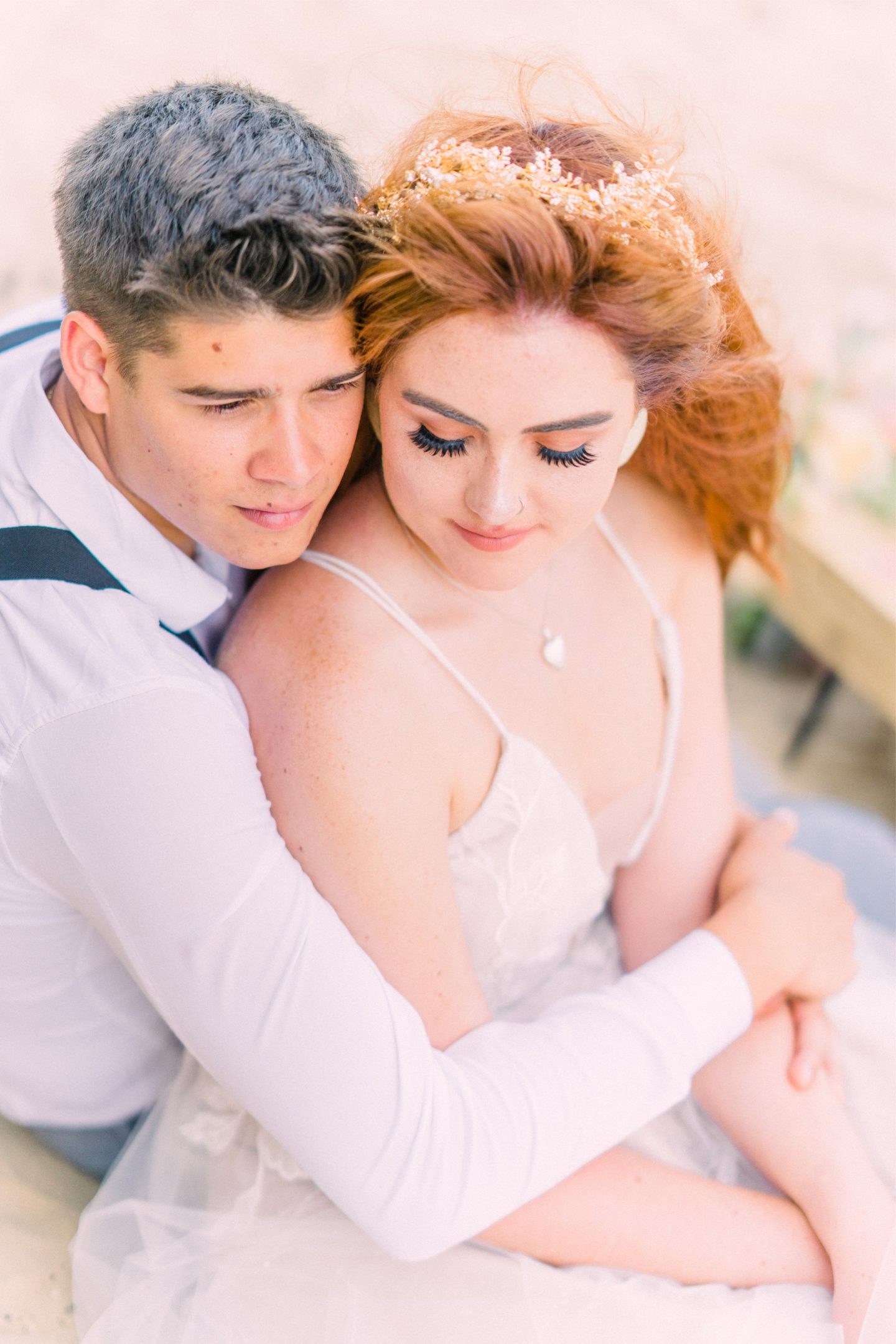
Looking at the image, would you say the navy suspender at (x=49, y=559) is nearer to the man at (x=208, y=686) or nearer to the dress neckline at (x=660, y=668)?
the man at (x=208, y=686)

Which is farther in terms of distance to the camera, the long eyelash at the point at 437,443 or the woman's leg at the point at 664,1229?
the woman's leg at the point at 664,1229

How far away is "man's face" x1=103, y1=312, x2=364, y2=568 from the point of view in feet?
3.85

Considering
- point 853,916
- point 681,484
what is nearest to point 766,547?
point 681,484

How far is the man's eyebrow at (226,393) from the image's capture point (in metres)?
1.19

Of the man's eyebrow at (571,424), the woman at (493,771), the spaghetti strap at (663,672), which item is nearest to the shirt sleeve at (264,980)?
the woman at (493,771)

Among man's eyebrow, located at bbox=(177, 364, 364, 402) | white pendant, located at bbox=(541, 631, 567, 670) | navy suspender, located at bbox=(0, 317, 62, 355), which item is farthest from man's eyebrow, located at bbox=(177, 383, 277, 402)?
white pendant, located at bbox=(541, 631, 567, 670)

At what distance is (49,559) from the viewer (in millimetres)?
1224

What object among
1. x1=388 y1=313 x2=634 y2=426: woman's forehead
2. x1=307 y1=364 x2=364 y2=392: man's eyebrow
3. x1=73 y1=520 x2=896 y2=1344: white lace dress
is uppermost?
x1=388 y1=313 x2=634 y2=426: woman's forehead

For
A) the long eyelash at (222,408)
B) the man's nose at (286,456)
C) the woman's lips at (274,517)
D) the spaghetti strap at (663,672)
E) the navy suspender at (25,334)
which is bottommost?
the spaghetti strap at (663,672)

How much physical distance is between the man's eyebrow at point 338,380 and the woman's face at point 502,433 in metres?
0.04

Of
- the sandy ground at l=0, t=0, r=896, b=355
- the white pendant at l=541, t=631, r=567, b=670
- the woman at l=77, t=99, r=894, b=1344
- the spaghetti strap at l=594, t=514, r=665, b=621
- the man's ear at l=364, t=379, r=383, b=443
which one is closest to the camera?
the woman at l=77, t=99, r=894, b=1344

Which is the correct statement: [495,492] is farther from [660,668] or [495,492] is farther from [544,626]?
[660,668]

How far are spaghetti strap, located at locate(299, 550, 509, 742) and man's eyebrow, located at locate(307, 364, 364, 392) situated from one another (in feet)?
0.89

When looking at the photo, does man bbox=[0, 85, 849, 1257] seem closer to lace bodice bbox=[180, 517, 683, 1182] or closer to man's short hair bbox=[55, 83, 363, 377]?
man's short hair bbox=[55, 83, 363, 377]
